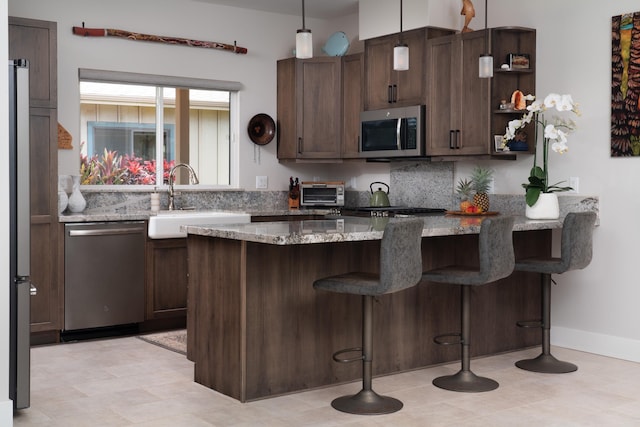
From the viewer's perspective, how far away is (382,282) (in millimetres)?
3645

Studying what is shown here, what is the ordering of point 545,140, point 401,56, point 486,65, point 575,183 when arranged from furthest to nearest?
point 575,183 → point 545,140 → point 486,65 → point 401,56

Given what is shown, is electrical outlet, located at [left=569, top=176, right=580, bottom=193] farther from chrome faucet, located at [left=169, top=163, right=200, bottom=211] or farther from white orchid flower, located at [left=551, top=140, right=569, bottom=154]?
chrome faucet, located at [left=169, top=163, right=200, bottom=211]

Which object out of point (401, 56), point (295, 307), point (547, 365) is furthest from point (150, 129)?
point (547, 365)

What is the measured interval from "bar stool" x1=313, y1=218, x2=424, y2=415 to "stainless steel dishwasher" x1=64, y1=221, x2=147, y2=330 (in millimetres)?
2248

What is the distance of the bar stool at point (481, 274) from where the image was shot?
4.10 m

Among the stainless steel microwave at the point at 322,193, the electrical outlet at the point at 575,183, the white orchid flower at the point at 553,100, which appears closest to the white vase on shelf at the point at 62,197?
the stainless steel microwave at the point at 322,193

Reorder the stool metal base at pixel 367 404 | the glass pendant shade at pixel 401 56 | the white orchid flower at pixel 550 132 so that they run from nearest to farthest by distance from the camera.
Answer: the stool metal base at pixel 367 404 → the glass pendant shade at pixel 401 56 → the white orchid flower at pixel 550 132

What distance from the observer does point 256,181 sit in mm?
6957

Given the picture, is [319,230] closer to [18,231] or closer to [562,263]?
[18,231]

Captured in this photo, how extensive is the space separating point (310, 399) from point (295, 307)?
0.48 metres

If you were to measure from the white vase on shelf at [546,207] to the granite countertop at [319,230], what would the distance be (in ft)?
0.99

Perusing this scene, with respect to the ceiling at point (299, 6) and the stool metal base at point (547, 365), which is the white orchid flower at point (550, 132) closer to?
the stool metal base at point (547, 365)

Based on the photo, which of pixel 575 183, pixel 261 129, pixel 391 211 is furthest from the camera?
pixel 261 129

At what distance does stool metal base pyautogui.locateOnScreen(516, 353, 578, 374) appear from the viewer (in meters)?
4.66
